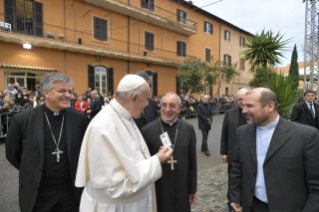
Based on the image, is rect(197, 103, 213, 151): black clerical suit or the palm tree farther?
rect(197, 103, 213, 151): black clerical suit

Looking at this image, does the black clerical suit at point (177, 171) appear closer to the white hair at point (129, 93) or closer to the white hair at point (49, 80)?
the white hair at point (129, 93)

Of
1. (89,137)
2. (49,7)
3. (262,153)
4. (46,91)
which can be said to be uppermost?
(49,7)

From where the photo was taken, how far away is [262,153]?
2072mm

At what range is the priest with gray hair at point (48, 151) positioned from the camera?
6.96 ft

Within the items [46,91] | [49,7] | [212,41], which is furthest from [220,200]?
[212,41]

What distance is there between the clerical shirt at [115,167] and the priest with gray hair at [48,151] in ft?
2.14

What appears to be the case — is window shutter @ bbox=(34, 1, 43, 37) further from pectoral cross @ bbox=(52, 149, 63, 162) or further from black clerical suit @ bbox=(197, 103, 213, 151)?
pectoral cross @ bbox=(52, 149, 63, 162)

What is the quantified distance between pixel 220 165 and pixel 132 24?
14.8m

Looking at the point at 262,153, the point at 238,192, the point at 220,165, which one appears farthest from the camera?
the point at 220,165

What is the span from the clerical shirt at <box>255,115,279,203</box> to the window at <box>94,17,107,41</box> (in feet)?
49.1

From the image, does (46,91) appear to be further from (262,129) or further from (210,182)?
(210,182)

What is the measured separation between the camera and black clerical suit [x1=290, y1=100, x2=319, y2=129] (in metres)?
5.48

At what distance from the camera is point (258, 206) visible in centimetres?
206

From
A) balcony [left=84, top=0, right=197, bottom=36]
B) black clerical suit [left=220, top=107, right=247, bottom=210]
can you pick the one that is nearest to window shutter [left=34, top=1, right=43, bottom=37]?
balcony [left=84, top=0, right=197, bottom=36]
